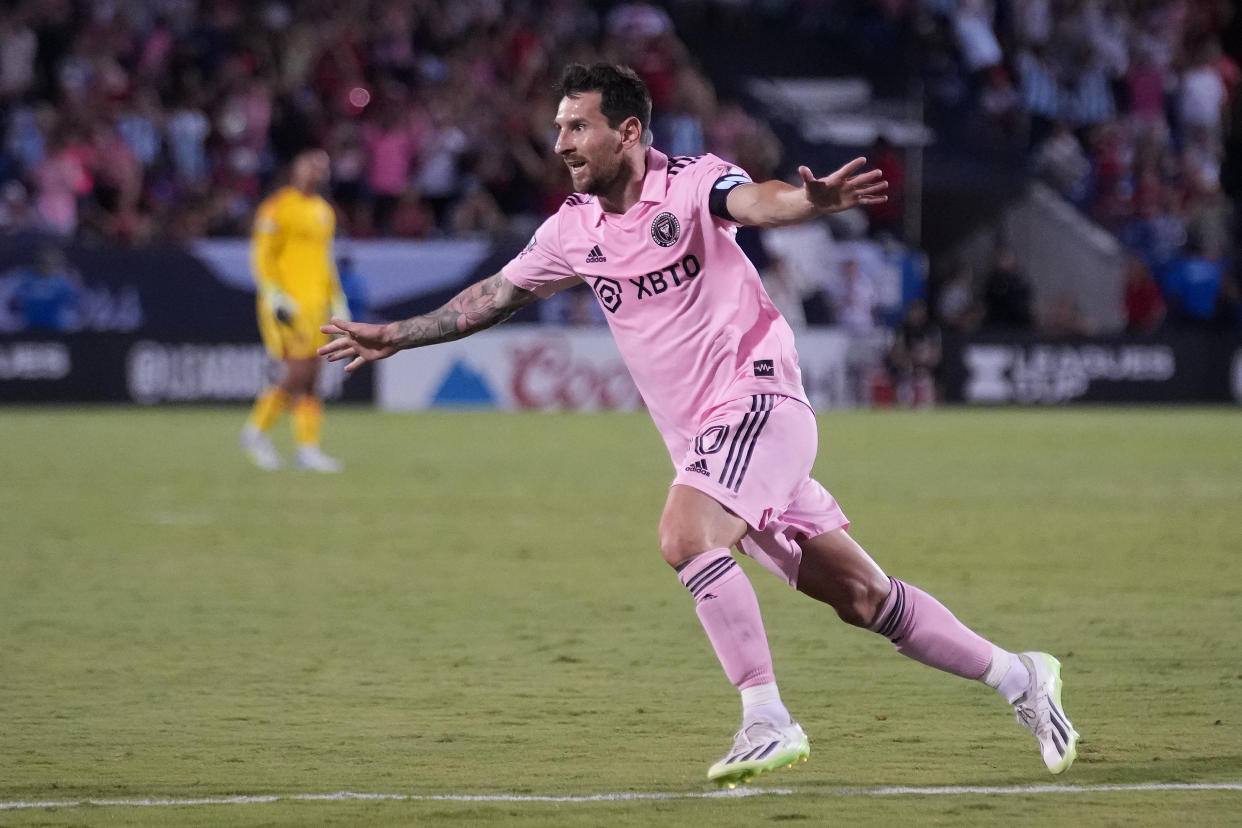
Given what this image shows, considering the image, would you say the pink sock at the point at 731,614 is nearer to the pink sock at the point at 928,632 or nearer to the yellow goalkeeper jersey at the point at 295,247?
the pink sock at the point at 928,632

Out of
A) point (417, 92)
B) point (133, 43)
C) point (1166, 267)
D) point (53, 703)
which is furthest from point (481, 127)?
point (53, 703)

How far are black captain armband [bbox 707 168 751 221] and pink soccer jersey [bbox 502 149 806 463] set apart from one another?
0.5 inches

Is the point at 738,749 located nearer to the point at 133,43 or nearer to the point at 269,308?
the point at 269,308

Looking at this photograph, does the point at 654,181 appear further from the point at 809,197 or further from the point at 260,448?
the point at 260,448

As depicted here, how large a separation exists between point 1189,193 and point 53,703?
2555cm

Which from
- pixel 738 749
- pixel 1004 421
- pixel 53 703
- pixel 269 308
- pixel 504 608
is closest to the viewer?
pixel 738 749

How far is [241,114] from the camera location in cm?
2511

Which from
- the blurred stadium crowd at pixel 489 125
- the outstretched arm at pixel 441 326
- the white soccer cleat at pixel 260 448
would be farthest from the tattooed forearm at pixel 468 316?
the blurred stadium crowd at pixel 489 125

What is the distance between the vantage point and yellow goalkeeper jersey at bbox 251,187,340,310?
16.6 meters

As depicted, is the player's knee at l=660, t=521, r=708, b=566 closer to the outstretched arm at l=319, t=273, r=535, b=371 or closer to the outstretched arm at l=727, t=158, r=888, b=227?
the outstretched arm at l=727, t=158, r=888, b=227

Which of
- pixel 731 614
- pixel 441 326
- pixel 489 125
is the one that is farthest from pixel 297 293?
pixel 731 614

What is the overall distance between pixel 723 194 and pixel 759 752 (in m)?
1.59

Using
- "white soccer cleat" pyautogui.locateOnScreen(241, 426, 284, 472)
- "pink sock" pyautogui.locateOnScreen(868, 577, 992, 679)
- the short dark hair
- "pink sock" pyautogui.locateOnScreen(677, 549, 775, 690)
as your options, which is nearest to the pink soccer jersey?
the short dark hair

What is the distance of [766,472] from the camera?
5.47m
